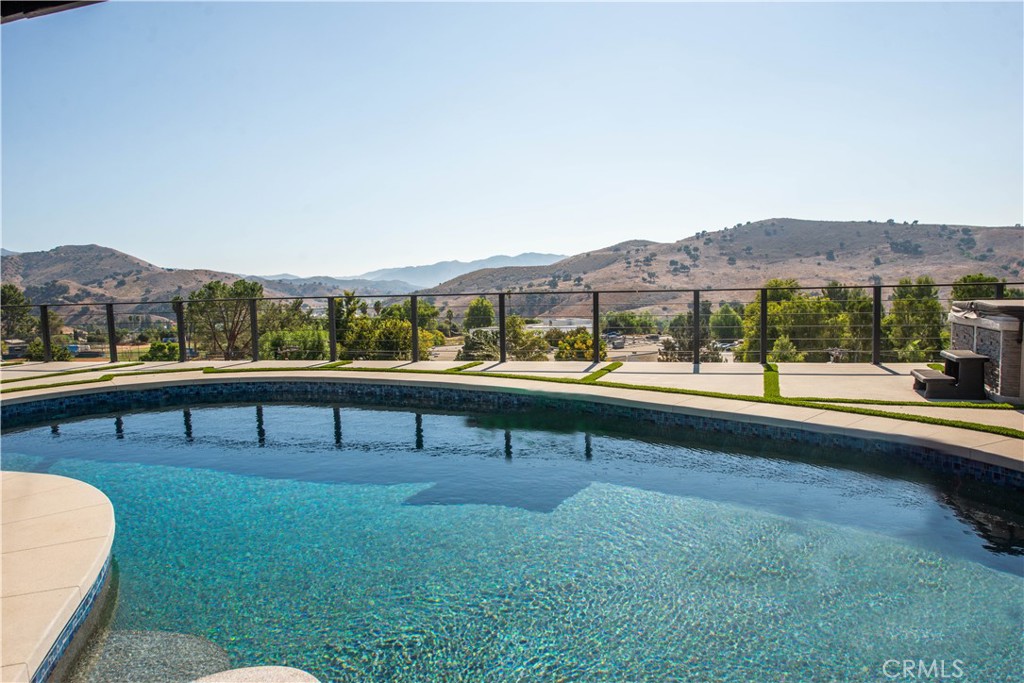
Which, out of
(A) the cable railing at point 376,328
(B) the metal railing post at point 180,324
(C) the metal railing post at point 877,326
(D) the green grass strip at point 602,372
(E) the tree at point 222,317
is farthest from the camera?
(E) the tree at point 222,317

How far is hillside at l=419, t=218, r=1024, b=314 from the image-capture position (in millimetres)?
61344

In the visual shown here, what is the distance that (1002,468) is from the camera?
12.1 ft

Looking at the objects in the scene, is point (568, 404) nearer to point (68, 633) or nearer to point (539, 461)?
point (539, 461)

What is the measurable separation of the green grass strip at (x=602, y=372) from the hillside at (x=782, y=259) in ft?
156

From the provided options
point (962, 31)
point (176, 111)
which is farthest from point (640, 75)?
point (176, 111)

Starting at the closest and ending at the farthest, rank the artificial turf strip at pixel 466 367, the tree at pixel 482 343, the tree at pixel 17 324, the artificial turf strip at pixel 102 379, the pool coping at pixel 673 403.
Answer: the pool coping at pixel 673 403 → the artificial turf strip at pixel 102 379 → the artificial turf strip at pixel 466 367 → the tree at pixel 17 324 → the tree at pixel 482 343

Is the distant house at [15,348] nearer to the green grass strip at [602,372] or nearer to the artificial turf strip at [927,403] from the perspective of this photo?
the green grass strip at [602,372]

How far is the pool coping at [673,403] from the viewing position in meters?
4.00

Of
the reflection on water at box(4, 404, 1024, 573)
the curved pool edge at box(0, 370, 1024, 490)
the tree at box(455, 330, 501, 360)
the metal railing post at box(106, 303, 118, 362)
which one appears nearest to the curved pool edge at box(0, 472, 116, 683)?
the reflection on water at box(4, 404, 1024, 573)

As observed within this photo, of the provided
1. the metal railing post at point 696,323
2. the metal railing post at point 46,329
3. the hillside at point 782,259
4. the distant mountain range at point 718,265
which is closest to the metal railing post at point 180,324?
the metal railing post at point 46,329

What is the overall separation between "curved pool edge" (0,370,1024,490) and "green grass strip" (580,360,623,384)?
1.16 feet

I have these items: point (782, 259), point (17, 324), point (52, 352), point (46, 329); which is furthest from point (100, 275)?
point (782, 259)

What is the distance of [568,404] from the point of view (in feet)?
20.7

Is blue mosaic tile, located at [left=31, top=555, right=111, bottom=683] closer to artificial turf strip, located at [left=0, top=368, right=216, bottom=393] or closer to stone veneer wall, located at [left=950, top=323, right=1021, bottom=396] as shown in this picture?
artificial turf strip, located at [left=0, top=368, right=216, bottom=393]
